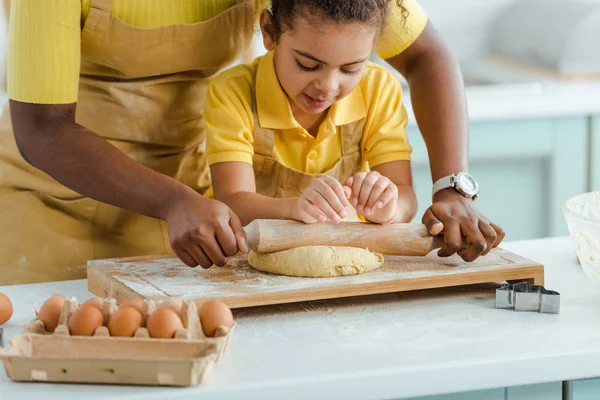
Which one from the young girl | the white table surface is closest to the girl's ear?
the young girl

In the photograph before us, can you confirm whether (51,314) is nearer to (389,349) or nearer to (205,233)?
(205,233)

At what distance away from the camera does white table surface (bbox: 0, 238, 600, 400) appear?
3.22ft

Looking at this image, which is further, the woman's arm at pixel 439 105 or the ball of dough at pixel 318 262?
the woman's arm at pixel 439 105

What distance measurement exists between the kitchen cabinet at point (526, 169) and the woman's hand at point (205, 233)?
136cm

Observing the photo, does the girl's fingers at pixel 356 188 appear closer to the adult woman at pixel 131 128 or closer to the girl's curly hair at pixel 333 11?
the adult woman at pixel 131 128

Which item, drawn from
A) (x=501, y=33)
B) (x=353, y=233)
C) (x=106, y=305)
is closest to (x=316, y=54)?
(x=353, y=233)

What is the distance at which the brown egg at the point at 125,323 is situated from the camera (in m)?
0.98

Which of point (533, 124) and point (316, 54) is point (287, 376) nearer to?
point (316, 54)

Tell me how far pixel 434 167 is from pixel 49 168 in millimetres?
604

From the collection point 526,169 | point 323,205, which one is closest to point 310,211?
point 323,205

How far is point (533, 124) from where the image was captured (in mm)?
2615

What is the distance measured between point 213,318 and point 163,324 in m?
0.07

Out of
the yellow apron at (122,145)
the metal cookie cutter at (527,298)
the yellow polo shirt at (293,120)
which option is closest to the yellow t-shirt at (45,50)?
the yellow apron at (122,145)

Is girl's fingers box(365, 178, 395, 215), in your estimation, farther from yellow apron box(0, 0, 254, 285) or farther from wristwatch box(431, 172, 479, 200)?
yellow apron box(0, 0, 254, 285)
